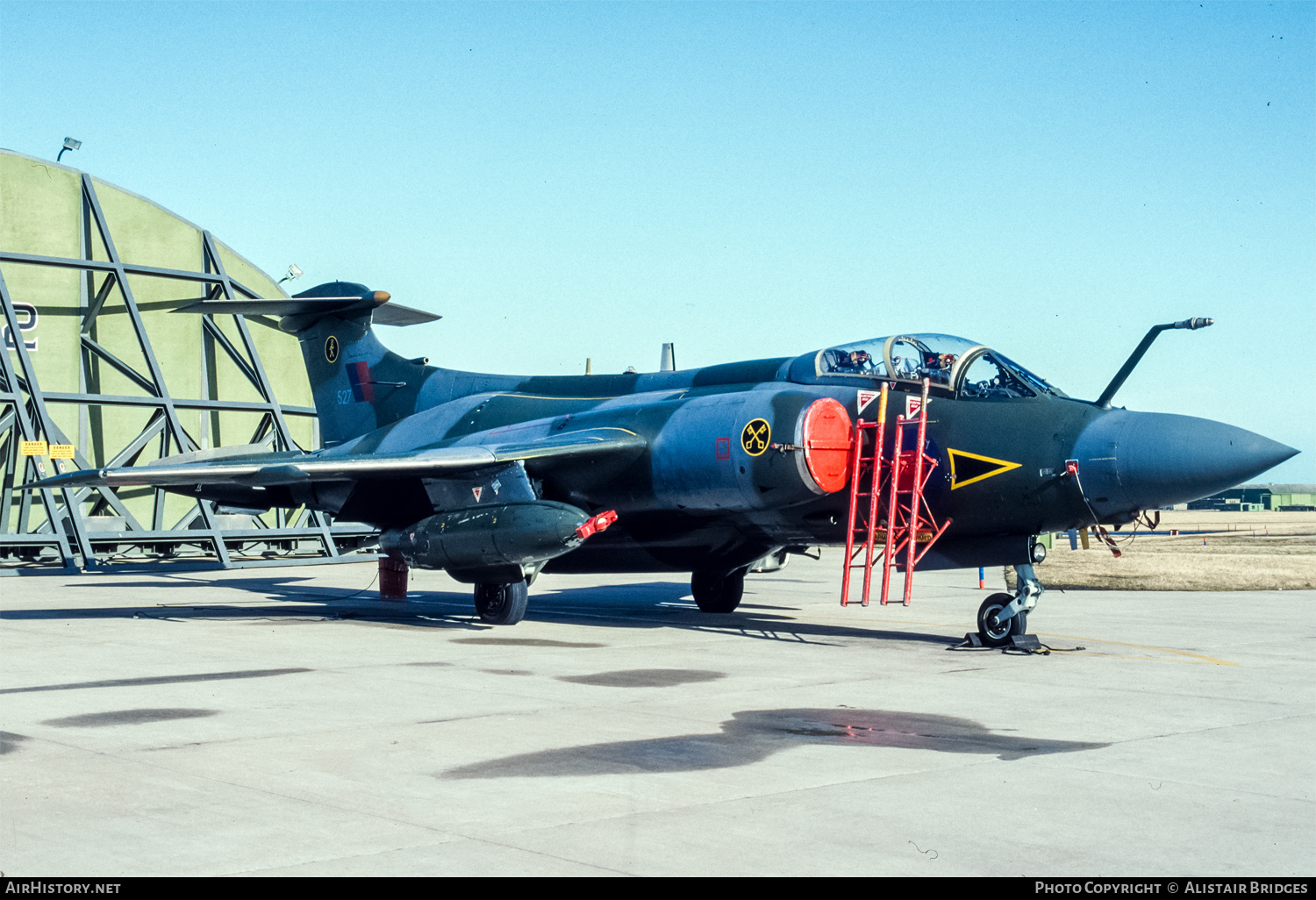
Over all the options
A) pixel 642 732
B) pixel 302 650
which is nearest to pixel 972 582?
pixel 302 650

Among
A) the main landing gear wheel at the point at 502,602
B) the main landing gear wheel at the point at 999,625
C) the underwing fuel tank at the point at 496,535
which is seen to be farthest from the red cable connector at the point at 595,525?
the main landing gear wheel at the point at 999,625

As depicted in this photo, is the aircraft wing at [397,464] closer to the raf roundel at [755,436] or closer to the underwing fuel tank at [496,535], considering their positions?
the underwing fuel tank at [496,535]

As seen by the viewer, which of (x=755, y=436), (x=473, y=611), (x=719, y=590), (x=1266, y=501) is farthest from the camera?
(x=1266, y=501)

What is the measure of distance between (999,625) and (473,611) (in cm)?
780

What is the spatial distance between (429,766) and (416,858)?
6.06ft

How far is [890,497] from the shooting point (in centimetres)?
1251

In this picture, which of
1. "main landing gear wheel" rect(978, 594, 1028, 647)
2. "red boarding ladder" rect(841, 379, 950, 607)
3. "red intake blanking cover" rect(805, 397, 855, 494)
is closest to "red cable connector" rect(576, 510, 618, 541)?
"red intake blanking cover" rect(805, 397, 855, 494)

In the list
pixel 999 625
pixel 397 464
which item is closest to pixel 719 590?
pixel 397 464

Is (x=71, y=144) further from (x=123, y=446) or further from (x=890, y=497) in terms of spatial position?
(x=890, y=497)

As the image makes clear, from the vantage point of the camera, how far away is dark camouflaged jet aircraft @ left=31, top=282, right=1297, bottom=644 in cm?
1180

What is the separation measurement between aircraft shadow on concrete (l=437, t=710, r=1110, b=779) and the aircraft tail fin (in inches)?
468

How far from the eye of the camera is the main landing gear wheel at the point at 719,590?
54.4ft

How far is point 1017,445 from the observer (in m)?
12.2
